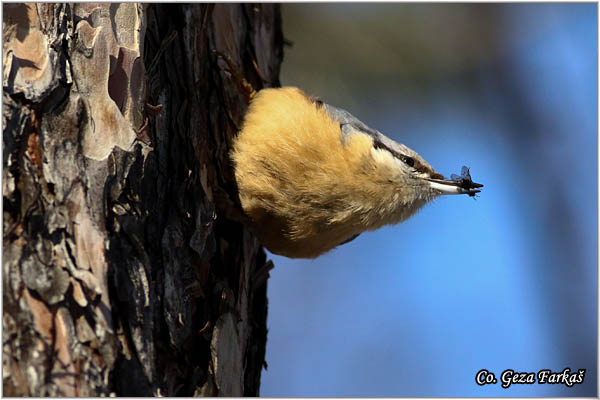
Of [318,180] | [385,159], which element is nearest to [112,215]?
[318,180]

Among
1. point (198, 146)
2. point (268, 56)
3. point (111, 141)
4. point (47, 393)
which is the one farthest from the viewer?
point (268, 56)

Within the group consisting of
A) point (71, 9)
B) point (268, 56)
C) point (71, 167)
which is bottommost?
point (71, 167)

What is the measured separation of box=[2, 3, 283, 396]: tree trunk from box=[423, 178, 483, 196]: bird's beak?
95 centimetres

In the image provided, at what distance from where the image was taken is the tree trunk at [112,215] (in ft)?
4.87

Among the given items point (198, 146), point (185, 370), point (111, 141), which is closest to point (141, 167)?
point (111, 141)

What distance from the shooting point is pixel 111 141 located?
175 cm

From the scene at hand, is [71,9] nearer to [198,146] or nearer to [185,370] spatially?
[198,146]

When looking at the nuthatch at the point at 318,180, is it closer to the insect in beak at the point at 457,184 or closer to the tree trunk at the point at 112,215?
the insect in beak at the point at 457,184

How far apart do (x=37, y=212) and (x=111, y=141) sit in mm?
320

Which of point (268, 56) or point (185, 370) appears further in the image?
point (268, 56)

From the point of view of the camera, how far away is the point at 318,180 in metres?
2.46

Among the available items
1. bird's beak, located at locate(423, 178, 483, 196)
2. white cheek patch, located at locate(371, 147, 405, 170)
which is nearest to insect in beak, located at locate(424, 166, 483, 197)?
bird's beak, located at locate(423, 178, 483, 196)

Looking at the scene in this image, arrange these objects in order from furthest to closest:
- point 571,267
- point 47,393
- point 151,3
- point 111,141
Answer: point 571,267 → point 151,3 → point 111,141 → point 47,393

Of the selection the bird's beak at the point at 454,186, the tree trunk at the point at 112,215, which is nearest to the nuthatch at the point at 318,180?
the bird's beak at the point at 454,186
